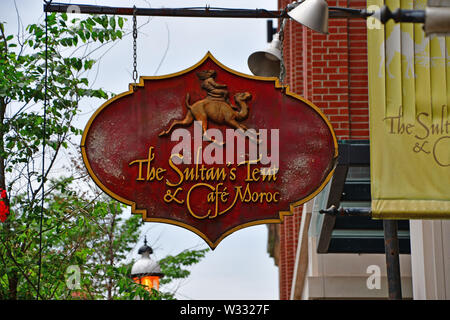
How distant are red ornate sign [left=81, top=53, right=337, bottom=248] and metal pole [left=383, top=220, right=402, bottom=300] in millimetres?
2510

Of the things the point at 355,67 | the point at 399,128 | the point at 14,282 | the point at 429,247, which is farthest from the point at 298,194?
the point at 355,67

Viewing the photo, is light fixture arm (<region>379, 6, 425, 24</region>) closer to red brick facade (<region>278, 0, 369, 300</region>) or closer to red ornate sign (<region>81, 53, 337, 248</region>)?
red ornate sign (<region>81, 53, 337, 248</region>)

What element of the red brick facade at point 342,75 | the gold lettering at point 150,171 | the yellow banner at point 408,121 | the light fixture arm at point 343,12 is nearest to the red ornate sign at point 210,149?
the gold lettering at point 150,171

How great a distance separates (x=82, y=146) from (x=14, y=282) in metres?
3.63

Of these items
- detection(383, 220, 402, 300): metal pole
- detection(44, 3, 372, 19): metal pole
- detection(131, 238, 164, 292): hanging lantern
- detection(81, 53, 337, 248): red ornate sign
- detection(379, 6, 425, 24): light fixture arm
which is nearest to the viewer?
detection(379, 6, 425, 24): light fixture arm

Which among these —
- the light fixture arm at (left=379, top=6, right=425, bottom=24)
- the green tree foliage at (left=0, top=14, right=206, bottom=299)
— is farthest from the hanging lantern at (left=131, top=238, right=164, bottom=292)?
the light fixture arm at (left=379, top=6, right=425, bottom=24)

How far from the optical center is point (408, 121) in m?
7.91

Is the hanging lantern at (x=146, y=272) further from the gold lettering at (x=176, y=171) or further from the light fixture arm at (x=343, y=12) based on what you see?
the light fixture arm at (x=343, y=12)

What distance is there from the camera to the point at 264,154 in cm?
764

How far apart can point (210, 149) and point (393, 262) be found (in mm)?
3102

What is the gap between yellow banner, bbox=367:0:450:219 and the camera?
7734mm

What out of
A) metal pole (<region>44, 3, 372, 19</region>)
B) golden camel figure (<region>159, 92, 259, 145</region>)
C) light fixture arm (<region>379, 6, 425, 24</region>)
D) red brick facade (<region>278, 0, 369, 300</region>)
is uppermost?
red brick facade (<region>278, 0, 369, 300</region>)

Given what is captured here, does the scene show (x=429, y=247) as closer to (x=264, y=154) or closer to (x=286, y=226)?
(x=264, y=154)

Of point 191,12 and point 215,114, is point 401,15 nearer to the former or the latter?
point 215,114
